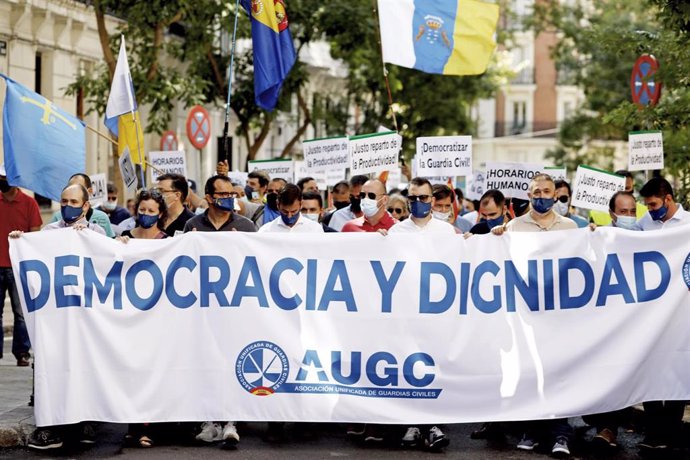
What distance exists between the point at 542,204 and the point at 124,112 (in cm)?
432

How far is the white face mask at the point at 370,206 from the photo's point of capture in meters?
10.5

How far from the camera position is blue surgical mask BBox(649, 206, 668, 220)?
10.0 m

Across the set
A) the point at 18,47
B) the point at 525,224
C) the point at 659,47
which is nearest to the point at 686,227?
the point at 525,224

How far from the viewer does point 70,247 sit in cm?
924

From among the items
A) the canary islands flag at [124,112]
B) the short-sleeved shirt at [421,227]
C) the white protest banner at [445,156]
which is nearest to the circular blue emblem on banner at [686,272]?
the short-sleeved shirt at [421,227]

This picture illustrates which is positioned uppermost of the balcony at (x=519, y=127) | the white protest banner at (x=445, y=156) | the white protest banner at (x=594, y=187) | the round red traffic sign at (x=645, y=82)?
the balcony at (x=519, y=127)

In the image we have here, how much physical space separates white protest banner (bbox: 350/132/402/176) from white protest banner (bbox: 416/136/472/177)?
528 millimetres

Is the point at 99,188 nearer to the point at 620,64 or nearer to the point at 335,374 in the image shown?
the point at 335,374

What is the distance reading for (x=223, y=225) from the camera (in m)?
10.0

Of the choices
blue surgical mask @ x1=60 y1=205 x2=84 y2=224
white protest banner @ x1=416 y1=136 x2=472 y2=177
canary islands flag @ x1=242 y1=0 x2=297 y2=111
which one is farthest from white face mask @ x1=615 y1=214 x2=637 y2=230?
canary islands flag @ x1=242 y1=0 x2=297 y2=111

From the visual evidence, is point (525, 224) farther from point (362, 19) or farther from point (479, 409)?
point (362, 19)

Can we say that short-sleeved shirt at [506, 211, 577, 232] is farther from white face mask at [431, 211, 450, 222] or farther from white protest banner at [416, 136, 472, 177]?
white protest banner at [416, 136, 472, 177]

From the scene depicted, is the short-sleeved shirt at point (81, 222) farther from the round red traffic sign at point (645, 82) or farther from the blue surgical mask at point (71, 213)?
the round red traffic sign at point (645, 82)

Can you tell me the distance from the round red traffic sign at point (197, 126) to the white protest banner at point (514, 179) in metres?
9.81
